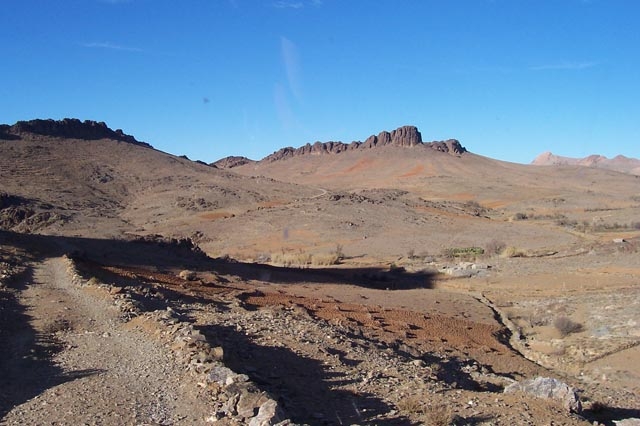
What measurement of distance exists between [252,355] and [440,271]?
25.9 metres

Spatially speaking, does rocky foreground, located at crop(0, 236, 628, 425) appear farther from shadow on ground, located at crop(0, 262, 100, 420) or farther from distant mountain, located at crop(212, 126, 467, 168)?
→ distant mountain, located at crop(212, 126, 467, 168)

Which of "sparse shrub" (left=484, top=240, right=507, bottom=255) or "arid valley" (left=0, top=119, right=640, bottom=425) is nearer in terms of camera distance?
"arid valley" (left=0, top=119, right=640, bottom=425)

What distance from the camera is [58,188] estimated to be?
64.6 m

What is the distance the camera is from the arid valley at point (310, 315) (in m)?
8.10

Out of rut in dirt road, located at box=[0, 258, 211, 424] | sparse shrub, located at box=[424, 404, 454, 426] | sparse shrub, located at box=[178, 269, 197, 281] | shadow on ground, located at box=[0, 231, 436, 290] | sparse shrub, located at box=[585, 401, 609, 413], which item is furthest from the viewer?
shadow on ground, located at box=[0, 231, 436, 290]

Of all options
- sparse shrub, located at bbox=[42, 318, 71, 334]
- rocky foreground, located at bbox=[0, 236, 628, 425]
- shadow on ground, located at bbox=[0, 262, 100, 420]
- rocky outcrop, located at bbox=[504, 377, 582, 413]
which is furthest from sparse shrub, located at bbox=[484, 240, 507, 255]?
shadow on ground, located at bbox=[0, 262, 100, 420]

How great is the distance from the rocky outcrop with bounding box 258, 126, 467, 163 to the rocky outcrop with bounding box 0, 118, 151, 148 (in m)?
82.6

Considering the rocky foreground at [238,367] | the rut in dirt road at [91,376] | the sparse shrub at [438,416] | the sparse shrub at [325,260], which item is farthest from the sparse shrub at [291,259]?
the sparse shrub at [438,416]

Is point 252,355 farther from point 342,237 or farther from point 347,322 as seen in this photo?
point 342,237

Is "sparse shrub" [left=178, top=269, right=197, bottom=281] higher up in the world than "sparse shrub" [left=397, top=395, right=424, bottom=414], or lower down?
higher up

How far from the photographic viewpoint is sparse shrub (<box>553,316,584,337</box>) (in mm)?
19547

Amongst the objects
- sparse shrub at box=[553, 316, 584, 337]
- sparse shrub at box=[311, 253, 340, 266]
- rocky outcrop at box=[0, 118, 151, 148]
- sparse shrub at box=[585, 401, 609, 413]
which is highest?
rocky outcrop at box=[0, 118, 151, 148]

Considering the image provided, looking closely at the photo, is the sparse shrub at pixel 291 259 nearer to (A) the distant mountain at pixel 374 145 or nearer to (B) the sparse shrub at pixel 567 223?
(B) the sparse shrub at pixel 567 223

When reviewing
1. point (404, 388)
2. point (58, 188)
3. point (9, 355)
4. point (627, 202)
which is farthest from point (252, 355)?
point (627, 202)
